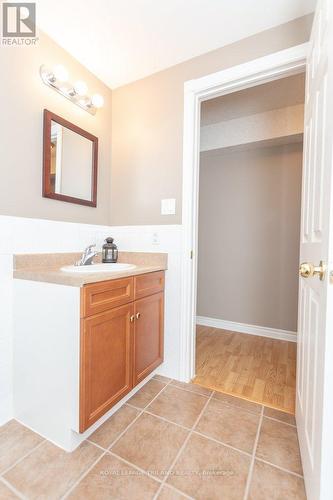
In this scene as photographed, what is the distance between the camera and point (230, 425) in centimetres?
130

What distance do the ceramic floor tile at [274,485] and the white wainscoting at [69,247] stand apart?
31.4 inches

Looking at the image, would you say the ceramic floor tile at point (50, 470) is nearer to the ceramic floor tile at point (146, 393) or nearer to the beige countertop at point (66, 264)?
the ceramic floor tile at point (146, 393)

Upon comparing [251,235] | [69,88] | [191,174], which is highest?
[69,88]

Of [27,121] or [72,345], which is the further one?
[27,121]

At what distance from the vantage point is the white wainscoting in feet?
4.24

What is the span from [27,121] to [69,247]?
82cm

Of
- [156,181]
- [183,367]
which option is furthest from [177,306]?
[156,181]

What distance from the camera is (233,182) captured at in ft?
8.95

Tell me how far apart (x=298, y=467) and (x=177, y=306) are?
1027mm

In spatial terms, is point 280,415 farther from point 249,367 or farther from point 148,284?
point 148,284

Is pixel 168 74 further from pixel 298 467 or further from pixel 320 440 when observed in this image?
pixel 298 467

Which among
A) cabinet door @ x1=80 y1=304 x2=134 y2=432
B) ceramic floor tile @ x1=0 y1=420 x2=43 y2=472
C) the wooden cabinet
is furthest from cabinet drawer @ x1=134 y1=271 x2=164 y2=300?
ceramic floor tile @ x1=0 y1=420 x2=43 y2=472

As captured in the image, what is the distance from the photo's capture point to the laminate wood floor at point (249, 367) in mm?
1585

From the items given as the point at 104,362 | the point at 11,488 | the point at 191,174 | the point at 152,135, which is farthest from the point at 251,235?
the point at 11,488
